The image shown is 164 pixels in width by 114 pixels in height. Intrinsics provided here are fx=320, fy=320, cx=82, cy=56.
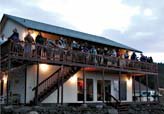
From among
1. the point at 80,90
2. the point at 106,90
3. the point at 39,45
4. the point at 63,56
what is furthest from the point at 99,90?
the point at 39,45

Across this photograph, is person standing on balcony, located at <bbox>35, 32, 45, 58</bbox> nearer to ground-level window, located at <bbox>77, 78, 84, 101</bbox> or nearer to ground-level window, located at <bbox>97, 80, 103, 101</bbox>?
ground-level window, located at <bbox>77, 78, 84, 101</bbox>

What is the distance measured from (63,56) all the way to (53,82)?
2319mm

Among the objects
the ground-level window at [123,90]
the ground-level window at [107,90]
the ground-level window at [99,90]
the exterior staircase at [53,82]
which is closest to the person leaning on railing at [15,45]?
the exterior staircase at [53,82]

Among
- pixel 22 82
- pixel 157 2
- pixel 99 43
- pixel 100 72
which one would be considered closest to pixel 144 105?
pixel 100 72

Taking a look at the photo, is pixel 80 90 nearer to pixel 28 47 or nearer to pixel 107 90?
pixel 107 90

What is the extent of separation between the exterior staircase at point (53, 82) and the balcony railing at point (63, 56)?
1302 millimetres

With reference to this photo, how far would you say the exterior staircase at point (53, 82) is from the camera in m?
20.5

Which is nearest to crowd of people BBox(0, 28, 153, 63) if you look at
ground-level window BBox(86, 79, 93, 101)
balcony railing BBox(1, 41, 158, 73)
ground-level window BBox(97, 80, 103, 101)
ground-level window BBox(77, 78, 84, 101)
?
balcony railing BBox(1, 41, 158, 73)

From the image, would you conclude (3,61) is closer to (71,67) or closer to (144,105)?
(71,67)

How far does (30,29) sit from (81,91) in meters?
6.04

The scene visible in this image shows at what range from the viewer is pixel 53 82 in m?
21.6

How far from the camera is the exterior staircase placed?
20531 mm

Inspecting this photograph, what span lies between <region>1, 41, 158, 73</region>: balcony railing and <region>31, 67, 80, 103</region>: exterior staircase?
1.30m

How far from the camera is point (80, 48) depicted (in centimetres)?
2238
